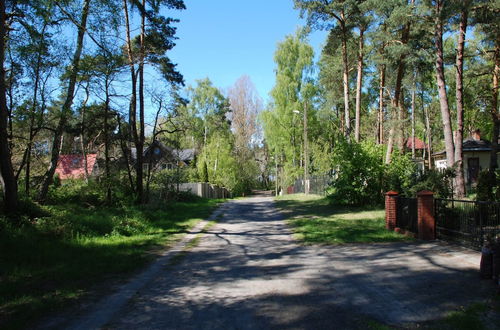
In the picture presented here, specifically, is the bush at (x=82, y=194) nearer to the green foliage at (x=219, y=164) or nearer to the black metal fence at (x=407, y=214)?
the black metal fence at (x=407, y=214)

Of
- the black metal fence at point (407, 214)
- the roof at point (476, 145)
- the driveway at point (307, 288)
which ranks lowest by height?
the driveway at point (307, 288)

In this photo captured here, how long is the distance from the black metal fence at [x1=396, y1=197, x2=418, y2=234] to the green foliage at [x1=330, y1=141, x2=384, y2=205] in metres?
6.88

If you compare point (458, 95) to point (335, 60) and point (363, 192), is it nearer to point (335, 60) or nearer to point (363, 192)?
point (363, 192)

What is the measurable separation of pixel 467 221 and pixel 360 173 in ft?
33.1

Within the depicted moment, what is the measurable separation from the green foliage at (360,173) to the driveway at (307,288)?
31.1 feet

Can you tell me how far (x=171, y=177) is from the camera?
25.0m

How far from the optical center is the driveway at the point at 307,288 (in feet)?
16.3

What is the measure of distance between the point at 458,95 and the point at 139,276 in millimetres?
17723

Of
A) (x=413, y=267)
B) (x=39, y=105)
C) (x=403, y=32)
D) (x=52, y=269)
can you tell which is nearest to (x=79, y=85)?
(x=39, y=105)

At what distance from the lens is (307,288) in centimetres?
634

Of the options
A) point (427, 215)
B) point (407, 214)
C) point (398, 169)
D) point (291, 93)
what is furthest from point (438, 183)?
point (291, 93)

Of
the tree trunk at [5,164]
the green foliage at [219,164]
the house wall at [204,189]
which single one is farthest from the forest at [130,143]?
the green foliage at [219,164]

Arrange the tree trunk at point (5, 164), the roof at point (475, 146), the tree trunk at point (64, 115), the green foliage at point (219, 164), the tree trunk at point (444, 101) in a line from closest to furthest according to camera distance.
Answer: the tree trunk at point (5, 164) < the tree trunk at point (64, 115) < the tree trunk at point (444, 101) < the roof at point (475, 146) < the green foliage at point (219, 164)

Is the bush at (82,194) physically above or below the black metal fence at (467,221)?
above
